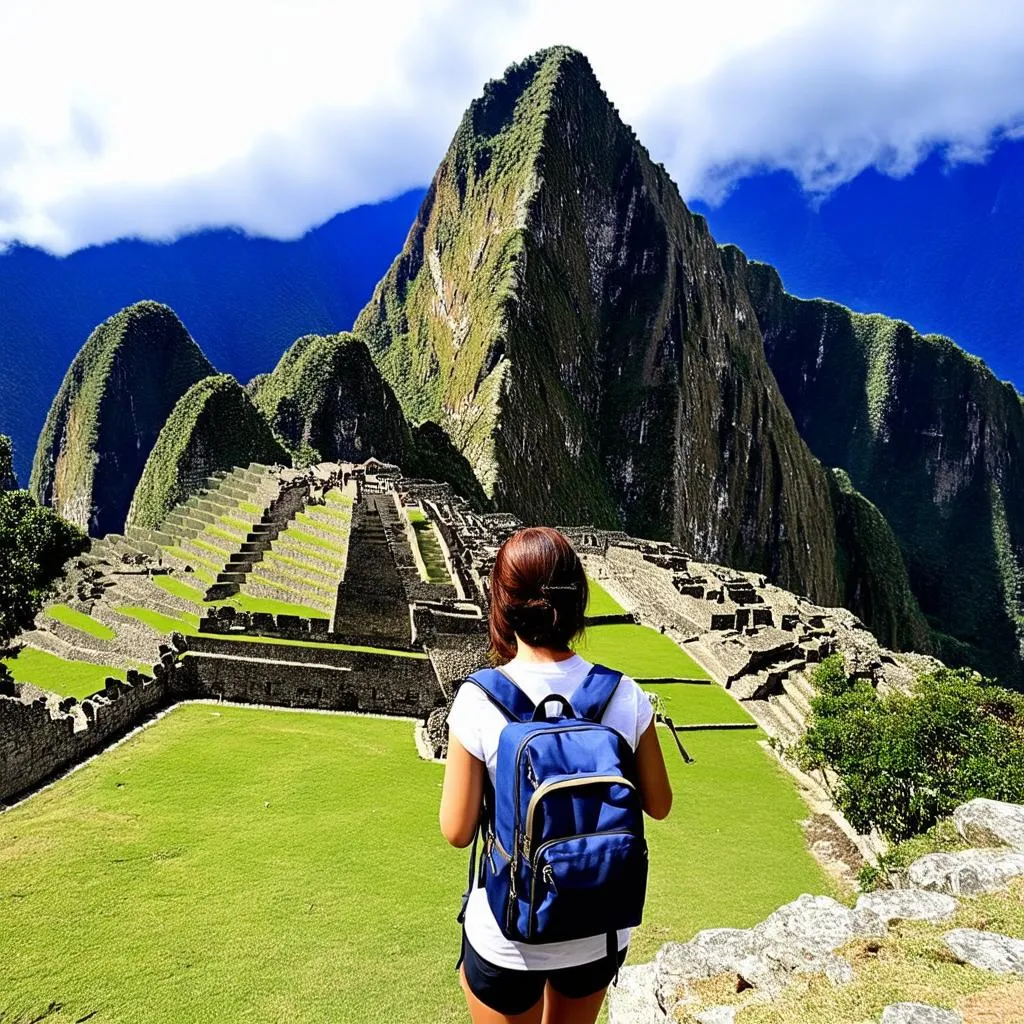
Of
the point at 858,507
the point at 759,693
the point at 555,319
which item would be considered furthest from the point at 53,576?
the point at 858,507

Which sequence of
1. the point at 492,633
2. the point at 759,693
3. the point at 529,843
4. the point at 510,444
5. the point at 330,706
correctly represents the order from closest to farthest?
the point at 529,843, the point at 492,633, the point at 330,706, the point at 759,693, the point at 510,444

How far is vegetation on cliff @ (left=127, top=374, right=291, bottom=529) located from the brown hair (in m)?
72.8

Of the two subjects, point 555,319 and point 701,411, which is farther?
point 701,411

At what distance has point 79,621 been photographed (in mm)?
23156

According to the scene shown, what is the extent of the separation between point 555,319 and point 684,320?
27.3 meters

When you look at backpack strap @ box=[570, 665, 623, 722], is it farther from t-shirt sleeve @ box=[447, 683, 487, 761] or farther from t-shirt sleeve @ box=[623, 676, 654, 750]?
t-shirt sleeve @ box=[447, 683, 487, 761]

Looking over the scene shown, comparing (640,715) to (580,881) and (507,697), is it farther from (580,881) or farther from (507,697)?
(580,881)

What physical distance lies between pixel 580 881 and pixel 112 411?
109m

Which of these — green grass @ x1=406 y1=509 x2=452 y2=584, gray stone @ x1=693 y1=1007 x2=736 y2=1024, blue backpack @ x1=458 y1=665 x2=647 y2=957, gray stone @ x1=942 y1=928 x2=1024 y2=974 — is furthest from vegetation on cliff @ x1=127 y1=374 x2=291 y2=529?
blue backpack @ x1=458 y1=665 x2=647 y2=957

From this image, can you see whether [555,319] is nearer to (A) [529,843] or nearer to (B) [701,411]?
(B) [701,411]

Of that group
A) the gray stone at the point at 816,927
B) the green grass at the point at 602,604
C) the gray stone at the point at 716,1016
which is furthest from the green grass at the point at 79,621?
the gray stone at the point at 716,1016

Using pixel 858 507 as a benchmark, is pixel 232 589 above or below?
below

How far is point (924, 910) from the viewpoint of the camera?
5477 millimetres

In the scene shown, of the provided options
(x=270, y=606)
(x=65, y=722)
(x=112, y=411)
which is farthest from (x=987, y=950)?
(x=112, y=411)
